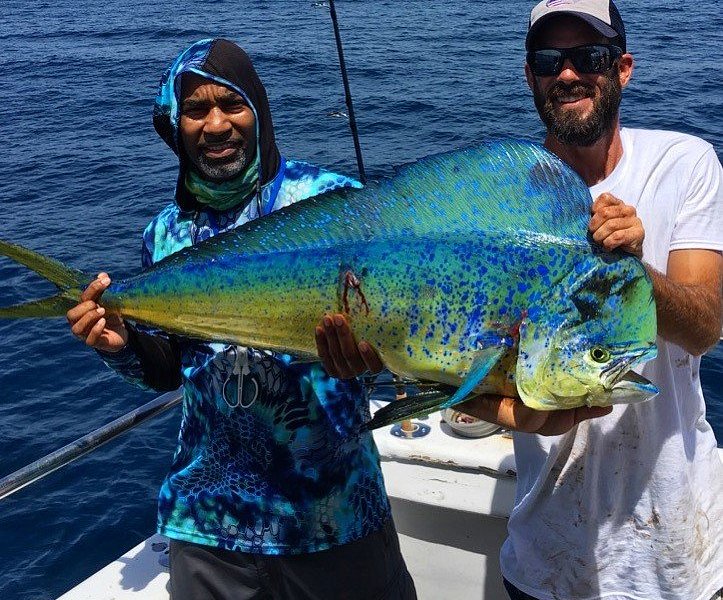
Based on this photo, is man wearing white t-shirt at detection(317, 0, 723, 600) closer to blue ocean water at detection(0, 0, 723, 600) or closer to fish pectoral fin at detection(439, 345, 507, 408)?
fish pectoral fin at detection(439, 345, 507, 408)

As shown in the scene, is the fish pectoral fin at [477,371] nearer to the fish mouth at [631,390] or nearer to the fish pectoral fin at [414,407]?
the fish pectoral fin at [414,407]

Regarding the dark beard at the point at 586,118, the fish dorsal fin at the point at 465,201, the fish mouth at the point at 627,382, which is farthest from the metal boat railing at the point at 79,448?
the fish mouth at the point at 627,382

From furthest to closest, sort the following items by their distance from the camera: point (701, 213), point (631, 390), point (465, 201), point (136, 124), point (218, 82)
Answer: point (136, 124) → point (218, 82) → point (701, 213) → point (465, 201) → point (631, 390)

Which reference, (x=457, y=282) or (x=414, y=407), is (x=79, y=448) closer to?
(x=414, y=407)

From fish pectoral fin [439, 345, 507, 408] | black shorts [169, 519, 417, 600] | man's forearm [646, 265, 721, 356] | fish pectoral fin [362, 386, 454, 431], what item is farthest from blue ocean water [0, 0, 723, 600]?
man's forearm [646, 265, 721, 356]

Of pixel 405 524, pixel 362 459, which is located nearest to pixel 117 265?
pixel 405 524

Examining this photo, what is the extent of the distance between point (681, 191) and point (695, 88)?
14577mm

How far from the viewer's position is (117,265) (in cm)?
921

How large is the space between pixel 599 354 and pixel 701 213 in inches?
21.9

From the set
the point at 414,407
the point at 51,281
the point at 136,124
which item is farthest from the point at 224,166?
the point at 136,124

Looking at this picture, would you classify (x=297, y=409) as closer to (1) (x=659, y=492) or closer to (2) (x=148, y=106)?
(1) (x=659, y=492)

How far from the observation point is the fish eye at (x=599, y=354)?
59.9 inches

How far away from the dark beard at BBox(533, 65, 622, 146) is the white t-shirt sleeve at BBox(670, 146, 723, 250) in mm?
241

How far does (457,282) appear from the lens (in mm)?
1595
